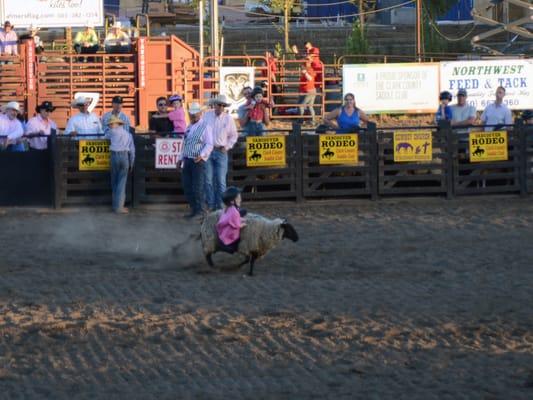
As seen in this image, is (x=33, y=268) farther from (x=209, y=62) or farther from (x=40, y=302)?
(x=209, y=62)

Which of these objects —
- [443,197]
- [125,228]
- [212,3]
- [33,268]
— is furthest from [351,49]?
Answer: [33,268]

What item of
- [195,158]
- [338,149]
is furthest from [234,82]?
[195,158]

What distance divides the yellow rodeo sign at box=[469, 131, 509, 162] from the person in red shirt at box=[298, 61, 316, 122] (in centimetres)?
1215

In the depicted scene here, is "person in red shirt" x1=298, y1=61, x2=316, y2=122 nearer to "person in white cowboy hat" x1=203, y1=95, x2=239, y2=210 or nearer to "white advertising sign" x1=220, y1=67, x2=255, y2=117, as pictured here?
"white advertising sign" x1=220, y1=67, x2=255, y2=117

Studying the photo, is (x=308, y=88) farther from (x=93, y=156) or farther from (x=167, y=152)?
(x=93, y=156)

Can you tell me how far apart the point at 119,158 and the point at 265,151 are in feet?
6.98

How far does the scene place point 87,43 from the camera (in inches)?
1137

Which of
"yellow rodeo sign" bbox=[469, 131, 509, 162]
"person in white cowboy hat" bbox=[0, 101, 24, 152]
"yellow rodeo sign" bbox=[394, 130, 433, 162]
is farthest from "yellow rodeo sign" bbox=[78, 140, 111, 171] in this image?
"yellow rodeo sign" bbox=[469, 131, 509, 162]

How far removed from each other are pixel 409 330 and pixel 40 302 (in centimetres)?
333

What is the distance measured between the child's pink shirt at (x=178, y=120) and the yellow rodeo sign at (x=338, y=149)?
208 cm

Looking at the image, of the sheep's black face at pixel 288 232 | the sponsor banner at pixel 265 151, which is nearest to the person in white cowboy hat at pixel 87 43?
the sponsor banner at pixel 265 151

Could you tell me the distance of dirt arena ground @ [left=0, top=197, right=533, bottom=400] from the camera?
738cm

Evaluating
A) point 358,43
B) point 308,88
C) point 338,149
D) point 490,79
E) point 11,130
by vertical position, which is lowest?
point 338,149

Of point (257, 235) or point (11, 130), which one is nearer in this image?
point (257, 235)
